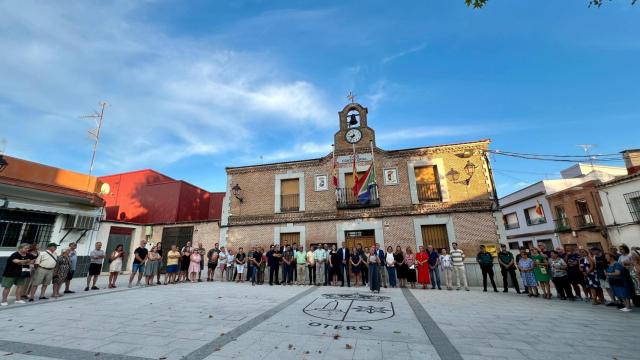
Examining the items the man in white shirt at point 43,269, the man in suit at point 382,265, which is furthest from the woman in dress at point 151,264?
the man in suit at point 382,265

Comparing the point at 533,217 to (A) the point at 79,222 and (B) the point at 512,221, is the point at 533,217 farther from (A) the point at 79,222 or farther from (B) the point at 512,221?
(A) the point at 79,222

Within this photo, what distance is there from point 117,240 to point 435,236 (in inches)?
704

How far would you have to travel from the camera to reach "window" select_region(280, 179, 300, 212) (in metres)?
14.2

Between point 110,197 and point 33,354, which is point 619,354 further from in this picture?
point 110,197

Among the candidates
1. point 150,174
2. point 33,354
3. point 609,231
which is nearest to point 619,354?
point 33,354

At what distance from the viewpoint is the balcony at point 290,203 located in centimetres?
1410

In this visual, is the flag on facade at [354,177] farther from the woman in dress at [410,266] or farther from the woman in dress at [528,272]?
the woman in dress at [528,272]

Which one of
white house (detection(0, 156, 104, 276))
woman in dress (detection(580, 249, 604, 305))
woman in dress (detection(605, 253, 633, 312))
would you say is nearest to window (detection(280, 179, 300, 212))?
white house (detection(0, 156, 104, 276))

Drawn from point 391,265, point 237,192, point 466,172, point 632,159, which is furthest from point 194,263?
point 632,159

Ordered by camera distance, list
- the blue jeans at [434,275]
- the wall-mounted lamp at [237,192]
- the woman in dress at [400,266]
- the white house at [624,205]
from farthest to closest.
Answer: the white house at [624,205]
the wall-mounted lamp at [237,192]
the woman in dress at [400,266]
the blue jeans at [434,275]

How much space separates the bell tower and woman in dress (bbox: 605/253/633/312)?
9488 mm

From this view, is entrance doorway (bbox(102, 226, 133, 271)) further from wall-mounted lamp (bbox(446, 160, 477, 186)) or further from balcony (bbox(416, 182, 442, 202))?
wall-mounted lamp (bbox(446, 160, 477, 186))

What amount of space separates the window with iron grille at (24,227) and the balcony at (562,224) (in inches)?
1251

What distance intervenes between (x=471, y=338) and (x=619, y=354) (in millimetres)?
1773
